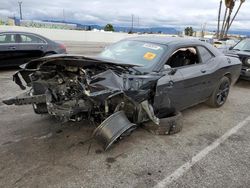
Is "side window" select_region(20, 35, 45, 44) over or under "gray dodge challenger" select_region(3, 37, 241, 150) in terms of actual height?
over

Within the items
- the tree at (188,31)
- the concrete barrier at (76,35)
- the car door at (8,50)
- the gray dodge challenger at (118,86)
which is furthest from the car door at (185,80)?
the tree at (188,31)

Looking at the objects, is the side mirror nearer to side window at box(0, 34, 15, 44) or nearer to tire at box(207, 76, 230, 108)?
tire at box(207, 76, 230, 108)

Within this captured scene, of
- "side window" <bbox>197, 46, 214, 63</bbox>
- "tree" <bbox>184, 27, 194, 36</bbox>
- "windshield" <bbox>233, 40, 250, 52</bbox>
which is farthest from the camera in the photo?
"tree" <bbox>184, 27, 194, 36</bbox>

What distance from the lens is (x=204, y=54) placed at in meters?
4.94

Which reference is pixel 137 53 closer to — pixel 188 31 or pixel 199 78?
pixel 199 78

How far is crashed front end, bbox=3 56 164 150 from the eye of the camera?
129 inches

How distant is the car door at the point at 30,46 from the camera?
8.52 metres

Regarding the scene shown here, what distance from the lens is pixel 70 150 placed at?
11.4ft

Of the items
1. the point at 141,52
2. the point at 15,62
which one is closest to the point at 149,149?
the point at 141,52

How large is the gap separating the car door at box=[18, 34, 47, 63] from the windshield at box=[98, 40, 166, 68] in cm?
482

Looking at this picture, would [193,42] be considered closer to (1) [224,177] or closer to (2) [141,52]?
(2) [141,52]

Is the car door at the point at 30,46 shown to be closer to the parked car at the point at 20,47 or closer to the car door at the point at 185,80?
the parked car at the point at 20,47

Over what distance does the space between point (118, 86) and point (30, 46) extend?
6.51 m

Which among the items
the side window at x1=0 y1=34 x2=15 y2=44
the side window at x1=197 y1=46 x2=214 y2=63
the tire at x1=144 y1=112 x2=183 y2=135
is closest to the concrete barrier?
the side window at x1=0 y1=34 x2=15 y2=44
